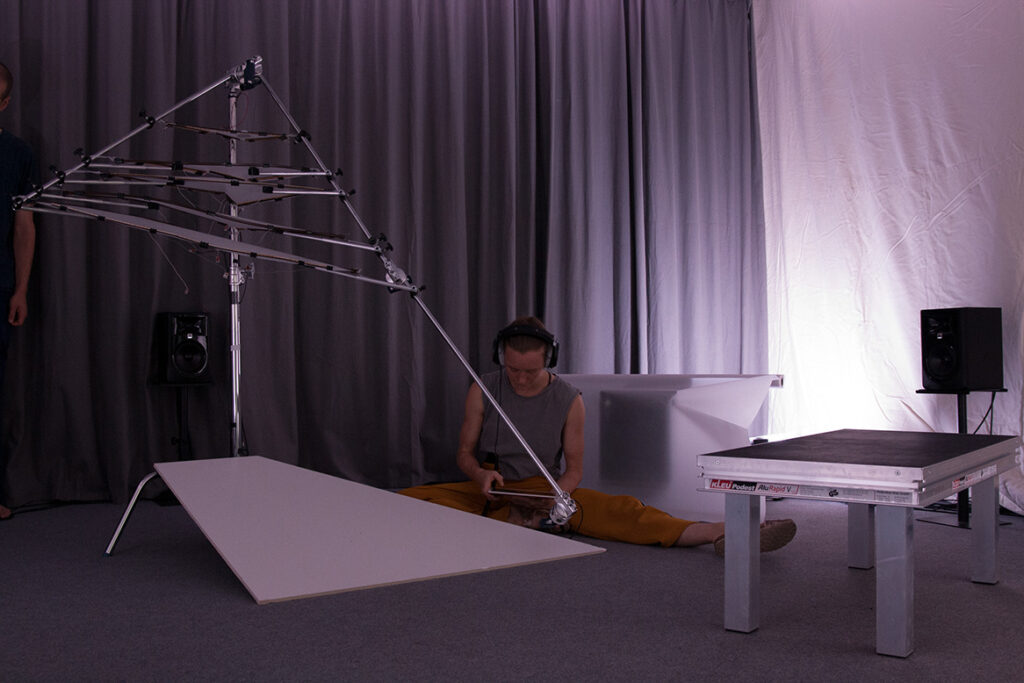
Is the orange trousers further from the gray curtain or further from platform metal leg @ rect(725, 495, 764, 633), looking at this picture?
the gray curtain

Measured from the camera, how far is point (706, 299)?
505cm

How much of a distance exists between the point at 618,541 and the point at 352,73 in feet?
9.07

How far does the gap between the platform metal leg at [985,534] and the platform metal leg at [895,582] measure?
80 centimetres

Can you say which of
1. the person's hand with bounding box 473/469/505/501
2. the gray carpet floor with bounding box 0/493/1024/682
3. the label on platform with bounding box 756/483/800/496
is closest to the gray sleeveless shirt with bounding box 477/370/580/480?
the person's hand with bounding box 473/469/505/501

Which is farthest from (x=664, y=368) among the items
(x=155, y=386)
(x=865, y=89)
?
(x=155, y=386)

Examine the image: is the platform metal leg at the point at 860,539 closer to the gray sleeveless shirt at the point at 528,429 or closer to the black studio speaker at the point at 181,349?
the gray sleeveless shirt at the point at 528,429

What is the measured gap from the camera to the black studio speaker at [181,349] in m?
3.75

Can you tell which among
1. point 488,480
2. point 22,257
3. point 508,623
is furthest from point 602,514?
point 22,257

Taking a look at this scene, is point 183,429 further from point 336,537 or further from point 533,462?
point 336,537

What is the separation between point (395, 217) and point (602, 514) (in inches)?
84.0

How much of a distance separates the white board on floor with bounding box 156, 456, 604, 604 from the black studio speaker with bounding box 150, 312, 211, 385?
173 centimetres

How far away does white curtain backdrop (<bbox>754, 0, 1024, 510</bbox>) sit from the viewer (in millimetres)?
3803

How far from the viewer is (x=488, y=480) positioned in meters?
2.73

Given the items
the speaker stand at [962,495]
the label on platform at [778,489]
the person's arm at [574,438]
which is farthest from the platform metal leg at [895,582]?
the speaker stand at [962,495]
